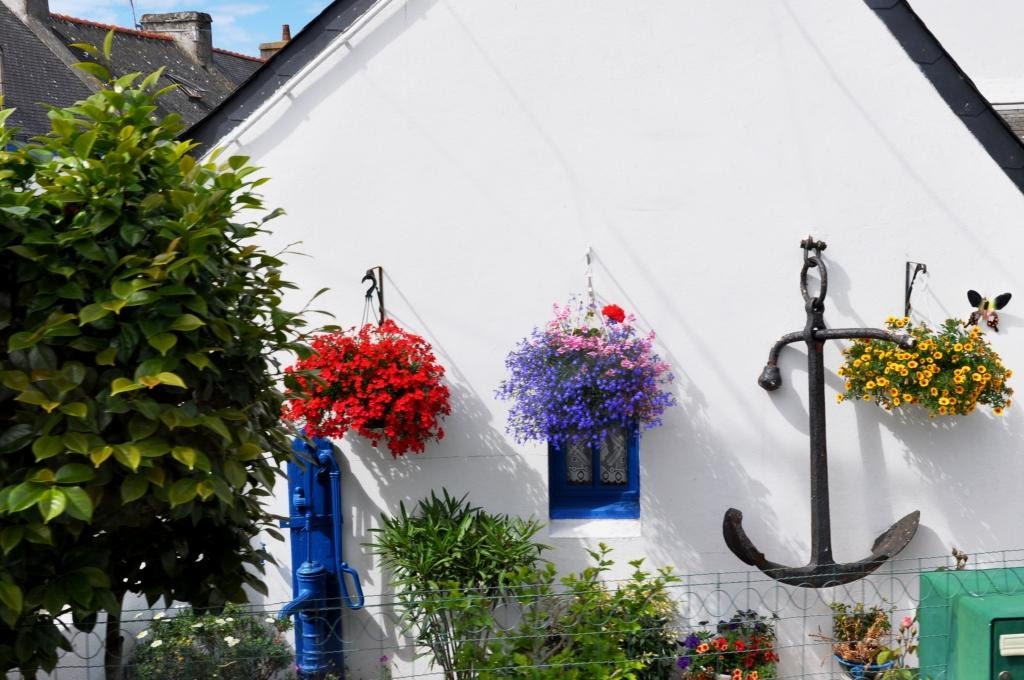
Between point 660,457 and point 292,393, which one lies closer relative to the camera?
point 292,393

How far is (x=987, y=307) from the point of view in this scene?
5590 millimetres

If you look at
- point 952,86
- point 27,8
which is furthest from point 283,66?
point 27,8

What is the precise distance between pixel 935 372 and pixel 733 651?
5.83 feet

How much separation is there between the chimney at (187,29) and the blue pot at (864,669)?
1708cm

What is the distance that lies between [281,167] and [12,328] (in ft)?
9.04

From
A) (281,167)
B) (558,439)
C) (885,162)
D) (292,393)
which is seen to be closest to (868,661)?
(558,439)

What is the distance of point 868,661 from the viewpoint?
565cm

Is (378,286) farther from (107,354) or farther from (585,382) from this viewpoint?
(107,354)

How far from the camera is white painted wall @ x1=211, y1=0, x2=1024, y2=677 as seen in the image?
5625mm

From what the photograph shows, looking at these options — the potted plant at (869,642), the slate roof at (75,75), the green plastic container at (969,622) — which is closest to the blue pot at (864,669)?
the potted plant at (869,642)

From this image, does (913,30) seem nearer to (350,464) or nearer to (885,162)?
(885,162)

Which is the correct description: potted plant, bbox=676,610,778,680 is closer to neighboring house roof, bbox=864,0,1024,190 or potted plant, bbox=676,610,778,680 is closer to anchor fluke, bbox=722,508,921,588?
anchor fluke, bbox=722,508,921,588

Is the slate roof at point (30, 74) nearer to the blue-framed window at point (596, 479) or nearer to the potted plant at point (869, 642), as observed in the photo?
the blue-framed window at point (596, 479)

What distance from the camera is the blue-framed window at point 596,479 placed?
6082 mm
